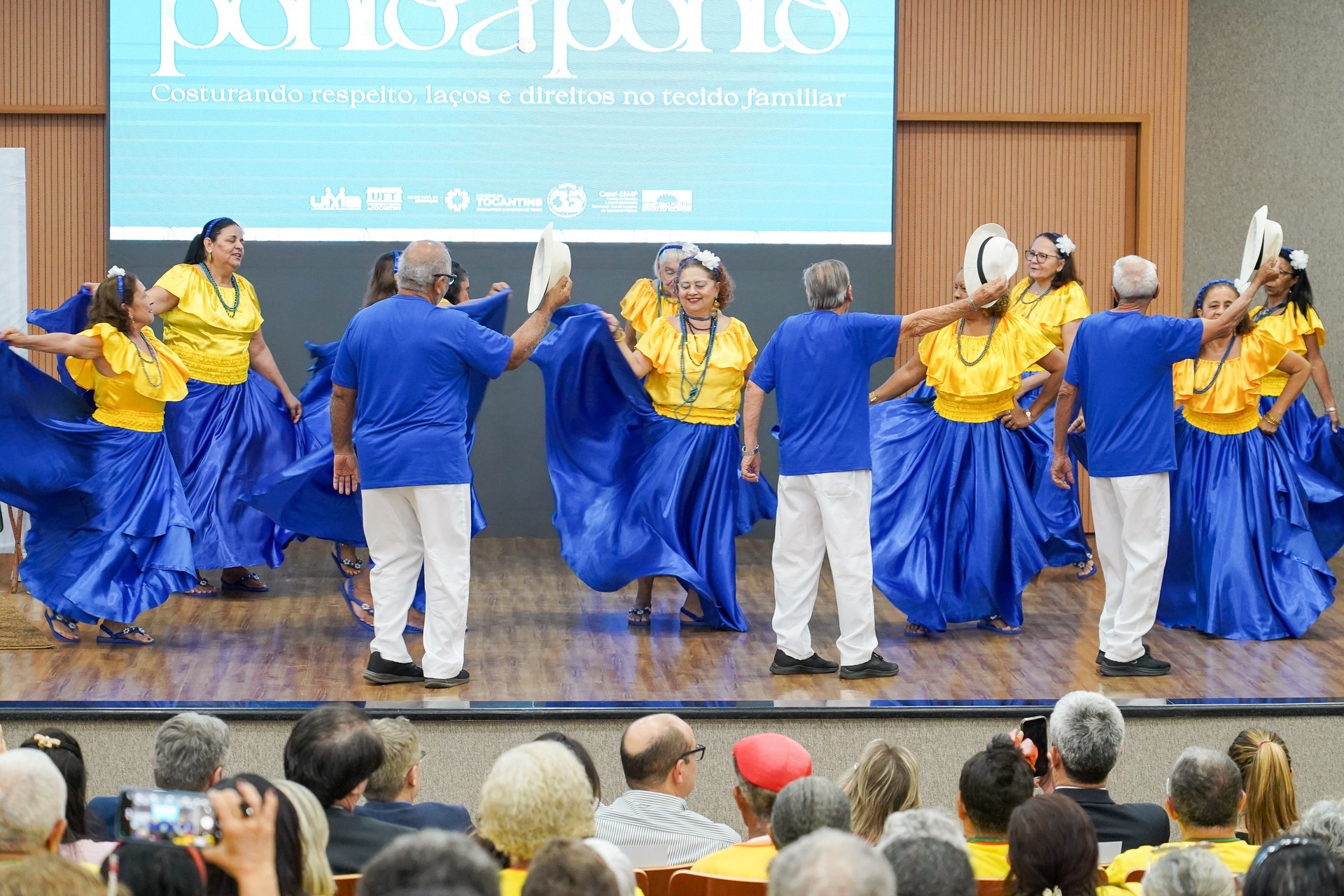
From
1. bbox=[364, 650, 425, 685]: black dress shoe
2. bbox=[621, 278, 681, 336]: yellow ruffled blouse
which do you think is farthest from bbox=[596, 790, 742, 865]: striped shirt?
bbox=[621, 278, 681, 336]: yellow ruffled blouse

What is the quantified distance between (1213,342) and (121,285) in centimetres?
421

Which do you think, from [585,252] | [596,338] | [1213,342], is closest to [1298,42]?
[1213,342]

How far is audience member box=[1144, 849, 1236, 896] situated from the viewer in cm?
225

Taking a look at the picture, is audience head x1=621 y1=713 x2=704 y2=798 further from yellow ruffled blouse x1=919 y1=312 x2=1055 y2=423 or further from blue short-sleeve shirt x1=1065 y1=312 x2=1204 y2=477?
yellow ruffled blouse x1=919 y1=312 x2=1055 y2=423

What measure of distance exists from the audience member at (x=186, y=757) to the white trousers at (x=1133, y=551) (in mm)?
3154

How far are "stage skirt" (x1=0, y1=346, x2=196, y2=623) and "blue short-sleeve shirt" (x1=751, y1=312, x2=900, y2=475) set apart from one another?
2.31m

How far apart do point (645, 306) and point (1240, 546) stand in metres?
2.56

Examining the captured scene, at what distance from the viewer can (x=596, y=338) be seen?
20.0ft

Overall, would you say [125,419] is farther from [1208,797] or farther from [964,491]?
[1208,797]

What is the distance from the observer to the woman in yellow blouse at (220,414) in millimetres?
6402

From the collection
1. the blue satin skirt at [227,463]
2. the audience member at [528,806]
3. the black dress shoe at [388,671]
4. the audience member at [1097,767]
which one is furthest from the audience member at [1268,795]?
the blue satin skirt at [227,463]

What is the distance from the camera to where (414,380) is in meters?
4.91

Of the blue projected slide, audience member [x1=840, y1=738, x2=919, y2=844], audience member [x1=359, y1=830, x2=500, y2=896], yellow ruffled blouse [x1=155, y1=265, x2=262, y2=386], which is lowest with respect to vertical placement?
audience member [x1=840, y1=738, x2=919, y2=844]

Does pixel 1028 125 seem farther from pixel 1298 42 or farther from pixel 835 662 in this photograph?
pixel 835 662
